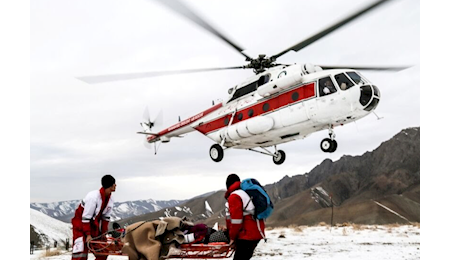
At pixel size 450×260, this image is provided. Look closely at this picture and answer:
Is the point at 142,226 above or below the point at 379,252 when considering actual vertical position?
above

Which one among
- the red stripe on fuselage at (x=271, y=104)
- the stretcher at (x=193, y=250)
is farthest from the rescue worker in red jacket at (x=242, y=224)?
the red stripe on fuselage at (x=271, y=104)

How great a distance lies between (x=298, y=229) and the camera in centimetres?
1176

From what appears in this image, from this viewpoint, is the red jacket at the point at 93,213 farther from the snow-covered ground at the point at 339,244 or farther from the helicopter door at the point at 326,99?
the helicopter door at the point at 326,99

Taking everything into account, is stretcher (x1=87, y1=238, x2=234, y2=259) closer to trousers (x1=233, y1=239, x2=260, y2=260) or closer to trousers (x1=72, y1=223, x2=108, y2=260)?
trousers (x1=233, y1=239, x2=260, y2=260)

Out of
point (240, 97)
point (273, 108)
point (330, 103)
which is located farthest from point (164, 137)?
point (330, 103)

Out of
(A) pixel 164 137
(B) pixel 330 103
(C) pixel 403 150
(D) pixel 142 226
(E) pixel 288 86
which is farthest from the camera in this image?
(C) pixel 403 150

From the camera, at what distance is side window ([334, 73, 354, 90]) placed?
933 centimetres

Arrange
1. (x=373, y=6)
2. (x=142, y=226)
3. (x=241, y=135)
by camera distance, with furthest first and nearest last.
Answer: (x=241, y=135) < (x=373, y=6) < (x=142, y=226)

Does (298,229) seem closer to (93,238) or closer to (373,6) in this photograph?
(373,6)

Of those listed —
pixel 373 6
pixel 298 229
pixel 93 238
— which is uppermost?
pixel 373 6

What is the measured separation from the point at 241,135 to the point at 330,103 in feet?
9.68

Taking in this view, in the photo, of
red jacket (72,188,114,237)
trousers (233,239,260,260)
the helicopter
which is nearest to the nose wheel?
the helicopter

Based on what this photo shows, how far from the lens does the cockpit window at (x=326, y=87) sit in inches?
375

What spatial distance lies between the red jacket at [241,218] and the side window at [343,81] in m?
6.16
